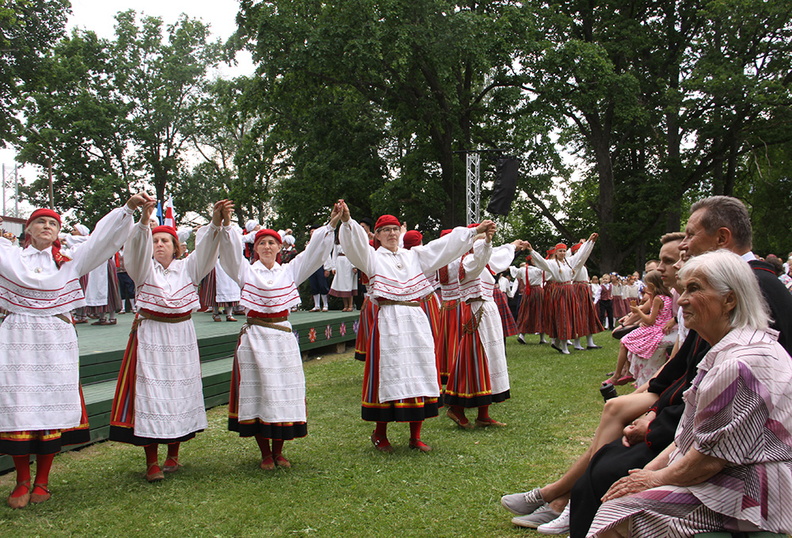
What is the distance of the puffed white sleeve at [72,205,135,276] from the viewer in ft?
14.2

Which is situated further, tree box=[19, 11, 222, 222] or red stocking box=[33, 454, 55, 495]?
tree box=[19, 11, 222, 222]

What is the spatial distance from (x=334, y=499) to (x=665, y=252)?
8.61ft

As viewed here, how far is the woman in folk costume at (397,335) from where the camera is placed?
17.0 ft

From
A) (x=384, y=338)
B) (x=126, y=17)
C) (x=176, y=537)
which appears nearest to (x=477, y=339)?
(x=384, y=338)

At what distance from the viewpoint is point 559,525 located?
3.33 meters

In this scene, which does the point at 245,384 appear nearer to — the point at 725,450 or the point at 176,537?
the point at 176,537

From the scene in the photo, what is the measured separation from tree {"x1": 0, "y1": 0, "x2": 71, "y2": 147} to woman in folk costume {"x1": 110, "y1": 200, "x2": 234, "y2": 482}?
17226mm

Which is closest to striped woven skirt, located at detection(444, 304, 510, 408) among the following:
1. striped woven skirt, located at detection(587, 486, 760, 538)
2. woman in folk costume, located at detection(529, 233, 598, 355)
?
striped woven skirt, located at detection(587, 486, 760, 538)

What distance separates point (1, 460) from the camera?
15.5ft

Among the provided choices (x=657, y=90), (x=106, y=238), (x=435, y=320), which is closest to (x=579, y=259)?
(x=435, y=320)

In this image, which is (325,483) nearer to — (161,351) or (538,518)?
(161,351)

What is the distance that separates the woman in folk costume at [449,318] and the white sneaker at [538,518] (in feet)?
9.44

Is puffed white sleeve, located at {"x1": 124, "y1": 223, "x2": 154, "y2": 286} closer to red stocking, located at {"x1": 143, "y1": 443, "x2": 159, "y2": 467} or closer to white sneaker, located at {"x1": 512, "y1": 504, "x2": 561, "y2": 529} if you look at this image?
red stocking, located at {"x1": 143, "y1": 443, "x2": 159, "y2": 467}

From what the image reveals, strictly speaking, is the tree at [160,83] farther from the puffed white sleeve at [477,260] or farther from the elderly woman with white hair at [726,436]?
the elderly woman with white hair at [726,436]
